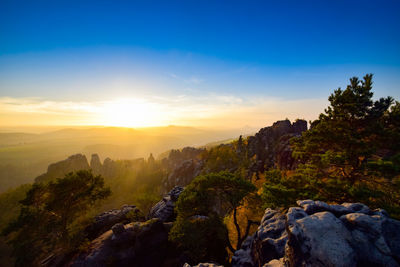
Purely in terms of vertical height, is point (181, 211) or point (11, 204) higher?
point (181, 211)

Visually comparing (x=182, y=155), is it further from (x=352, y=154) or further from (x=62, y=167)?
(x=352, y=154)

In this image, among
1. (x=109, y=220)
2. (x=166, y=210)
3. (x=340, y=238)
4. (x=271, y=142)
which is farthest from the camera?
(x=271, y=142)

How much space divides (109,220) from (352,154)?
34411 millimetres

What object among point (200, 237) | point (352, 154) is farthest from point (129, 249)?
point (352, 154)

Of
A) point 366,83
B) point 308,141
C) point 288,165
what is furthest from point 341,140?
point 288,165

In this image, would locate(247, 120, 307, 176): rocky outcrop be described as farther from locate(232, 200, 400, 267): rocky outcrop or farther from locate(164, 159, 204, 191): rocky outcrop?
Answer: locate(232, 200, 400, 267): rocky outcrop

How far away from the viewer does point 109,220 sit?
26.2m

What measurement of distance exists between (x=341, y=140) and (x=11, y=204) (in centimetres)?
10826

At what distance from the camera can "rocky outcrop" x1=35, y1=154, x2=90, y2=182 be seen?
87.1 meters

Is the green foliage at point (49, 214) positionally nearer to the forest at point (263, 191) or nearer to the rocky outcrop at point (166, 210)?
the forest at point (263, 191)

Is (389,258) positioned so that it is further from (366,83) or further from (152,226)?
(152,226)

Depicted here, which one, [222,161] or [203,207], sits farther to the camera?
[222,161]

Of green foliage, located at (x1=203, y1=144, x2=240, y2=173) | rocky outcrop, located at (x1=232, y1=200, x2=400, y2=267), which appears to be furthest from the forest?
green foliage, located at (x1=203, y1=144, x2=240, y2=173)

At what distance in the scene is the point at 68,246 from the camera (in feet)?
67.5
